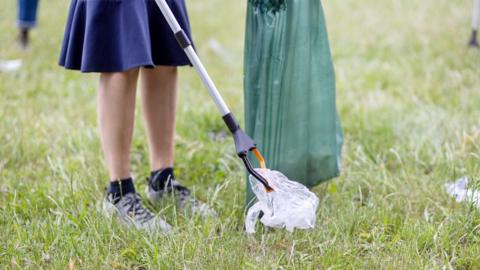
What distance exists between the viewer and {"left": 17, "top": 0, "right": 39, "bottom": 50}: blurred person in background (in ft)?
16.1

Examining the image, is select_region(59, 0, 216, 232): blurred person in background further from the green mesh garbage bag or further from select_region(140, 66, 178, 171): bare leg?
the green mesh garbage bag

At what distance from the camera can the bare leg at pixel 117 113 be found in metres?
2.10

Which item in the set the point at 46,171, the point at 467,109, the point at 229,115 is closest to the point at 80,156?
the point at 46,171

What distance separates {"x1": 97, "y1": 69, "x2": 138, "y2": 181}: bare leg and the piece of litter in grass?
249 cm

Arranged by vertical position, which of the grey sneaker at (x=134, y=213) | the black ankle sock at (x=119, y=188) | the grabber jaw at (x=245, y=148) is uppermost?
the grabber jaw at (x=245, y=148)

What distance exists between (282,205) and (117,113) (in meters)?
0.66

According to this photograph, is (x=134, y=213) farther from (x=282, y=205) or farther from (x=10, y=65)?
(x=10, y=65)

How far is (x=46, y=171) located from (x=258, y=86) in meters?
1.18

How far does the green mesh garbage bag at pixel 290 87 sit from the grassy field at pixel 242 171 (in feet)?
0.80

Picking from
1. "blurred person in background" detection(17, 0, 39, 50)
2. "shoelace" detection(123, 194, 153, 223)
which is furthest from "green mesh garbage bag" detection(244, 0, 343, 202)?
"blurred person in background" detection(17, 0, 39, 50)

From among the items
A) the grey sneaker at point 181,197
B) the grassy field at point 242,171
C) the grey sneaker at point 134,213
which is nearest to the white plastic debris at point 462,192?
the grassy field at point 242,171

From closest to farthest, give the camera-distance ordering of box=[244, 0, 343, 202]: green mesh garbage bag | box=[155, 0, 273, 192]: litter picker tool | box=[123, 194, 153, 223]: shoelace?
box=[155, 0, 273, 192]: litter picker tool → box=[244, 0, 343, 202]: green mesh garbage bag → box=[123, 194, 153, 223]: shoelace

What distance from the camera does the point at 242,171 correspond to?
104 inches

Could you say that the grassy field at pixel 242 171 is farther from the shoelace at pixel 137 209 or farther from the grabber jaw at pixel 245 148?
the grabber jaw at pixel 245 148
